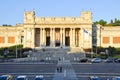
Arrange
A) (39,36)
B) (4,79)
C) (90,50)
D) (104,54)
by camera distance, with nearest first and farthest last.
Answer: (4,79) < (104,54) < (90,50) < (39,36)

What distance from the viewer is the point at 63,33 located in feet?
324

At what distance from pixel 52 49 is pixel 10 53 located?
10.3 metres

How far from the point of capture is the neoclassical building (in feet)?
320

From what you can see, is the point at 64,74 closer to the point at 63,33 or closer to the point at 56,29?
the point at 63,33

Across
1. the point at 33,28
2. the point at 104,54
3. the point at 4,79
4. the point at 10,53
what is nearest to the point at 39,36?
the point at 33,28

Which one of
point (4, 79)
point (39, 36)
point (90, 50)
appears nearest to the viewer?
point (4, 79)

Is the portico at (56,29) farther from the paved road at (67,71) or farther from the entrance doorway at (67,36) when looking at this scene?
the paved road at (67,71)

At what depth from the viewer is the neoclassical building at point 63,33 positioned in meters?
97.6

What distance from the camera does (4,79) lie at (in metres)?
26.6

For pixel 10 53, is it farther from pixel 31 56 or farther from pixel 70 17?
pixel 70 17

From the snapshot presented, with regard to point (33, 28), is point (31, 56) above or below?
below

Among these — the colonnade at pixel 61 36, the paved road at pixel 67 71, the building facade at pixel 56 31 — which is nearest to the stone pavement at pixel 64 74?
the paved road at pixel 67 71

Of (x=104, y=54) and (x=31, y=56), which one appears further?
(x=104, y=54)

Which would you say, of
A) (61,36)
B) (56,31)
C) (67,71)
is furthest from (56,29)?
(67,71)
